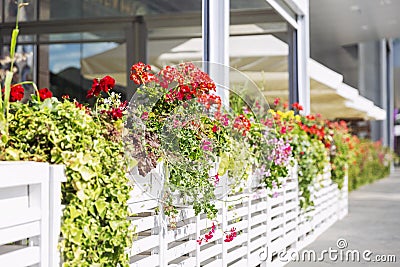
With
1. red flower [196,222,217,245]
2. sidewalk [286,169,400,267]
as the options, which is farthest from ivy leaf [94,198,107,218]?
sidewalk [286,169,400,267]

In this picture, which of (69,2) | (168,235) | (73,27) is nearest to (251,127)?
(168,235)

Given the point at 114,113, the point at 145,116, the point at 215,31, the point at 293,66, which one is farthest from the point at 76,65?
the point at 114,113

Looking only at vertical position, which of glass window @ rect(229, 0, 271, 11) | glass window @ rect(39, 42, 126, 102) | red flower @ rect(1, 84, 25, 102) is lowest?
red flower @ rect(1, 84, 25, 102)

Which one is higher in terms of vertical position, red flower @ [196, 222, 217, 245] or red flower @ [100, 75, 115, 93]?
red flower @ [100, 75, 115, 93]

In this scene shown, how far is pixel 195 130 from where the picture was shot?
142 inches

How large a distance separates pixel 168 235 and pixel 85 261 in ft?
2.85

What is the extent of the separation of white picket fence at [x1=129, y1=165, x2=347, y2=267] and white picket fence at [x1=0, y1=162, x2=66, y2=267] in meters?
0.51

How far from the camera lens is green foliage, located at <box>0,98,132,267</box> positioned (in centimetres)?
251

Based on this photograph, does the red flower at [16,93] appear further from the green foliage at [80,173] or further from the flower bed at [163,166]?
the green foliage at [80,173]

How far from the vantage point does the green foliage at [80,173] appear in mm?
2510

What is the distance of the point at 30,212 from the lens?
7.68ft

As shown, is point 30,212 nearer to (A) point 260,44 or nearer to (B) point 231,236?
(B) point 231,236

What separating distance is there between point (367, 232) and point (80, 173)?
4.91 meters

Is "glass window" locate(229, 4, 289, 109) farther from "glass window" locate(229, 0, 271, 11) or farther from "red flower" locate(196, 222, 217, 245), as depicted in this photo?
"red flower" locate(196, 222, 217, 245)
